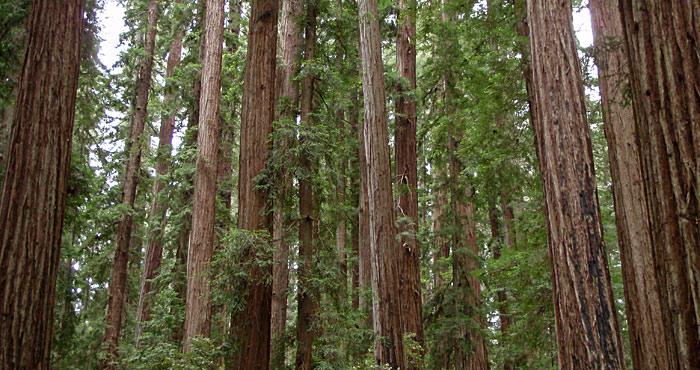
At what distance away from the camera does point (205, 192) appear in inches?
431

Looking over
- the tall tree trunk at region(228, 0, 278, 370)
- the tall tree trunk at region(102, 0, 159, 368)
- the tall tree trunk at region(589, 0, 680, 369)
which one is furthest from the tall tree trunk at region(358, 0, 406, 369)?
the tall tree trunk at region(102, 0, 159, 368)

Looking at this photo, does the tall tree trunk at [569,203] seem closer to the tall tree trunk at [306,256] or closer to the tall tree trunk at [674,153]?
the tall tree trunk at [674,153]

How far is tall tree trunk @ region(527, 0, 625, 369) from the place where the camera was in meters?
Result: 5.57

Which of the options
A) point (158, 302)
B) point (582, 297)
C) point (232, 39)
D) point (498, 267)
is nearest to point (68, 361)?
point (158, 302)

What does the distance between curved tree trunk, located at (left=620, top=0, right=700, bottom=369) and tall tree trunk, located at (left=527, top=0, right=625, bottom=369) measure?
3.25 m

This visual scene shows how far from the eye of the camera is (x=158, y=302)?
38.3 feet

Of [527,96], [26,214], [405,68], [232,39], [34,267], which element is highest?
[232,39]

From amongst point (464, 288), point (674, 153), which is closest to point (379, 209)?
point (464, 288)

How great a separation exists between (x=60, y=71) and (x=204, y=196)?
5.17 meters

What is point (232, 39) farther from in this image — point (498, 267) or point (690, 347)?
point (690, 347)

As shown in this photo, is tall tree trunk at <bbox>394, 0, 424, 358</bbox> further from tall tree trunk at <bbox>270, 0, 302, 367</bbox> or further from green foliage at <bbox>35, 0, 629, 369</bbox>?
tall tree trunk at <bbox>270, 0, 302, 367</bbox>

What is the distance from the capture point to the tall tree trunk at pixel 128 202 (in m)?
13.1

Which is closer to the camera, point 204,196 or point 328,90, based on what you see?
point 328,90

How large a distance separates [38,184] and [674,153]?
6.08 meters
